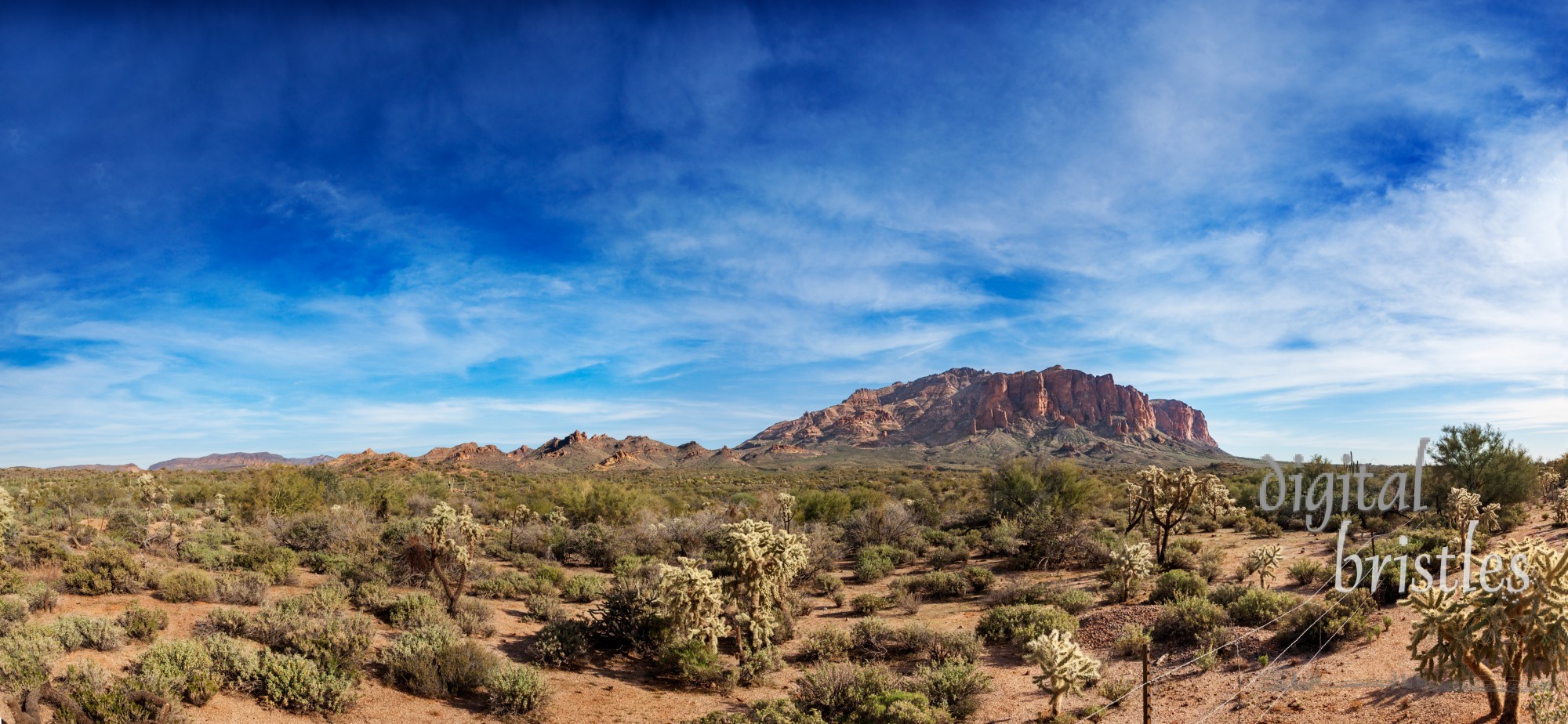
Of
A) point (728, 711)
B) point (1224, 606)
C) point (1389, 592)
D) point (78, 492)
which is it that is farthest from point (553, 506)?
point (1389, 592)

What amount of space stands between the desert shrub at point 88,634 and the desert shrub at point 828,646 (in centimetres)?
1130

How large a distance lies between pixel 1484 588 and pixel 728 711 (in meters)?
9.76

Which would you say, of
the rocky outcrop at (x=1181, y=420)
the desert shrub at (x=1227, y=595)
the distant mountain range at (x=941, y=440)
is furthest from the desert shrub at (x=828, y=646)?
the rocky outcrop at (x=1181, y=420)

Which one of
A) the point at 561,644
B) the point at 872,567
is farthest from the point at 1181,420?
the point at 561,644

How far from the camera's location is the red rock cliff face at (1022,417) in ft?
436

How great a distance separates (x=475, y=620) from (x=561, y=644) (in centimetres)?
223

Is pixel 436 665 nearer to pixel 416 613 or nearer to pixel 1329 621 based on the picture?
pixel 416 613

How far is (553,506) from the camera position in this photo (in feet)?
95.3

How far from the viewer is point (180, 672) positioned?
28.7ft

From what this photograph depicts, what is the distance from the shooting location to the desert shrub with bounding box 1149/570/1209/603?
14883 mm

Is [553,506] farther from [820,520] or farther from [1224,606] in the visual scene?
[1224,606]

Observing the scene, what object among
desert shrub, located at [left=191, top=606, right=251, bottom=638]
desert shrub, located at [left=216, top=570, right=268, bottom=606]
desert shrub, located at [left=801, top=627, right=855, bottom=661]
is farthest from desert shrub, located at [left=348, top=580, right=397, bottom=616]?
desert shrub, located at [left=801, top=627, right=855, bottom=661]

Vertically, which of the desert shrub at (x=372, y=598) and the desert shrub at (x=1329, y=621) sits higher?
the desert shrub at (x=1329, y=621)

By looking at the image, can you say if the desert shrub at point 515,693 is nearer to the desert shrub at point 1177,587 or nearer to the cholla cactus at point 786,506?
the desert shrub at point 1177,587
